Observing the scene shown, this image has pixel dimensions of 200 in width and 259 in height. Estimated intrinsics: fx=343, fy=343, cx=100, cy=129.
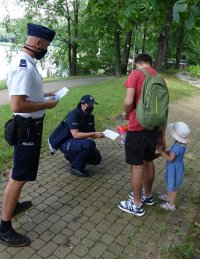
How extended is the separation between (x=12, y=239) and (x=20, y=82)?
1.59 m

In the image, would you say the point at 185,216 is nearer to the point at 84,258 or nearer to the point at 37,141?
the point at 84,258

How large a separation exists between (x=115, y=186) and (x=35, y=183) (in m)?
1.17

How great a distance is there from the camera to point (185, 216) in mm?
4352

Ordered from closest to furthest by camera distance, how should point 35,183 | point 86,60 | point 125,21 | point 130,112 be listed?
point 125,21 → point 130,112 → point 35,183 → point 86,60

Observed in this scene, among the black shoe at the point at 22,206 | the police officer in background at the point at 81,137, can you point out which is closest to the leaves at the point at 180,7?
the black shoe at the point at 22,206

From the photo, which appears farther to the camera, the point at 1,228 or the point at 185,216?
the point at 185,216

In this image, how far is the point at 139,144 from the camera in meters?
3.90

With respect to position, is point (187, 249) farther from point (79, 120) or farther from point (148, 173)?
point (79, 120)

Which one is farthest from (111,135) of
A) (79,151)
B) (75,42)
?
(75,42)

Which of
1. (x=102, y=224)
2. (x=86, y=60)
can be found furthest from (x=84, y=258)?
(x=86, y=60)

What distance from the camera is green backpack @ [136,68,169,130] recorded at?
145 inches

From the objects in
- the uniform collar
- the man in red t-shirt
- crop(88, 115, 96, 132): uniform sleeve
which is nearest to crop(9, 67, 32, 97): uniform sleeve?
the uniform collar

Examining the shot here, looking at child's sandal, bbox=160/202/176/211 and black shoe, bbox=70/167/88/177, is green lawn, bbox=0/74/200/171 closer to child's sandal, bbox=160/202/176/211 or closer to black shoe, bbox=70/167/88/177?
black shoe, bbox=70/167/88/177

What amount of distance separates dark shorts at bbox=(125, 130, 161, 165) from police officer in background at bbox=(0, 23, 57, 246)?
105 cm
